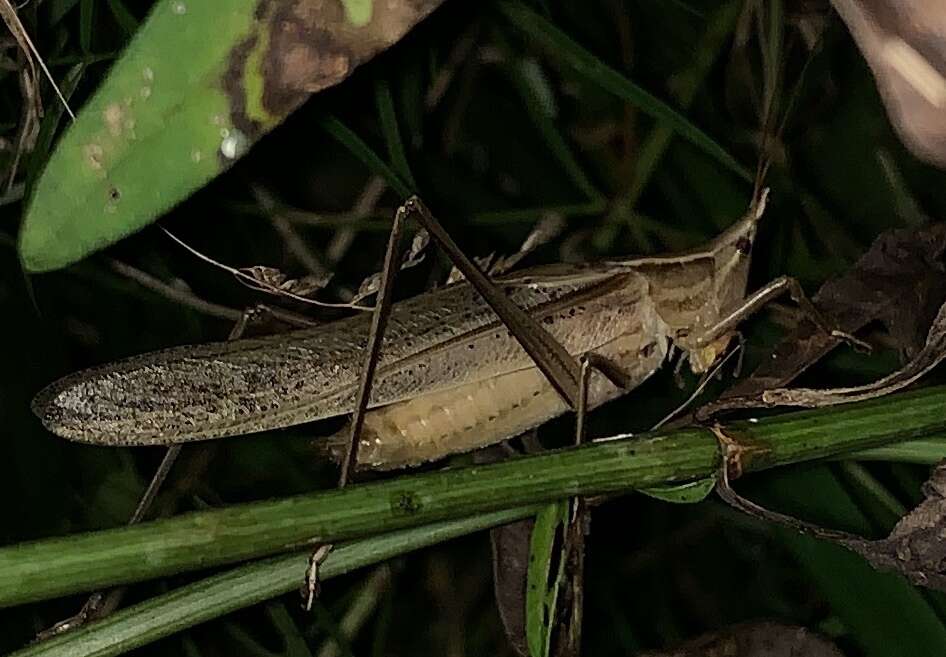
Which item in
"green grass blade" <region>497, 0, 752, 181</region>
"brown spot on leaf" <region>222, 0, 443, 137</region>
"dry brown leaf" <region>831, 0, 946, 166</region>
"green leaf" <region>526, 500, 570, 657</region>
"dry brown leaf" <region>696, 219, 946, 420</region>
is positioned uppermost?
"brown spot on leaf" <region>222, 0, 443, 137</region>

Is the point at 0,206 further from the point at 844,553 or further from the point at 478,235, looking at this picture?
the point at 844,553

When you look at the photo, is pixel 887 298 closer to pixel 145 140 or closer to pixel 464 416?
pixel 464 416

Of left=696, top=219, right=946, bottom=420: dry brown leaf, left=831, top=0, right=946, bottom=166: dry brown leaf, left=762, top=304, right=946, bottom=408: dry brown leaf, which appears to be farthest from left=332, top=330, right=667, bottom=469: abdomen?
left=831, top=0, right=946, bottom=166: dry brown leaf

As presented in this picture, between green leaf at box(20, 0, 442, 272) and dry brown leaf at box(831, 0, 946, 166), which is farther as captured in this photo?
green leaf at box(20, 0, 442, 272)

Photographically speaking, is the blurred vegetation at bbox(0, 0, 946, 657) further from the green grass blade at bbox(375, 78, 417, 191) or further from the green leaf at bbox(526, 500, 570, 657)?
the green leaf at bbox(526, 500, 570, 657)

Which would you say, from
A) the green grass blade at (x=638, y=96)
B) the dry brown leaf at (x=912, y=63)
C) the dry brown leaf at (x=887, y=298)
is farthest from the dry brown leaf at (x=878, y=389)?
the green grass blade at (x=638, y=96)

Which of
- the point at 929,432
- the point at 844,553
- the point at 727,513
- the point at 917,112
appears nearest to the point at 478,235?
the point at 727,513

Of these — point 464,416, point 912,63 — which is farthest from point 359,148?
point 912,63

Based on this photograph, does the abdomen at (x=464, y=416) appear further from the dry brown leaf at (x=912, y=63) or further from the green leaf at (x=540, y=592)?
the dry brown leaf at (x=912, y=63)
